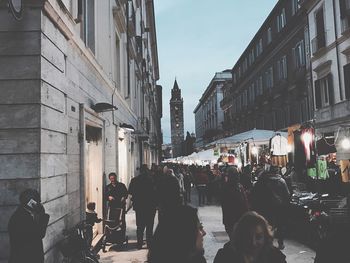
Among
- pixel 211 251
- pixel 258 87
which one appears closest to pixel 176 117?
pixel 258 87

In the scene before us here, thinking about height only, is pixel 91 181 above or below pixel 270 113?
below

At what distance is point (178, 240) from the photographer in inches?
91.4

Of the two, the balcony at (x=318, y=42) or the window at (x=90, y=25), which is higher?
the balcony at (x=318, y=42)

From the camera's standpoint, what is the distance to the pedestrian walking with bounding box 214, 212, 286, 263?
268cm

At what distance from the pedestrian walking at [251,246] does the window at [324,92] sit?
17725 millimetres

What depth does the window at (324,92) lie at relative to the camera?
62.2ft

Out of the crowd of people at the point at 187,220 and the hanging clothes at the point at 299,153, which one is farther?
the hanging clothes at the point at 299,153

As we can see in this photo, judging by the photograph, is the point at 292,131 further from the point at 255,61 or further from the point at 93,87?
the point at 255,61

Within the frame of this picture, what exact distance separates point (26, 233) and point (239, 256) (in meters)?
2.61

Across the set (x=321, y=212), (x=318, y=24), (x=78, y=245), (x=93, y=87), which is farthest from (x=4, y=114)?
(x=318, y=24)

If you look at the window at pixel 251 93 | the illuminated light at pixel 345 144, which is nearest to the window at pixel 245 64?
the window at pixel 251 93

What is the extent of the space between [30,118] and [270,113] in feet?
97.5

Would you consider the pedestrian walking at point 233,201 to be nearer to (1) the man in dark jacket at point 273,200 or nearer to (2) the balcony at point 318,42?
(1) the man in dark jacket at point 273,200

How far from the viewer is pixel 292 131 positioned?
11.3 meters
